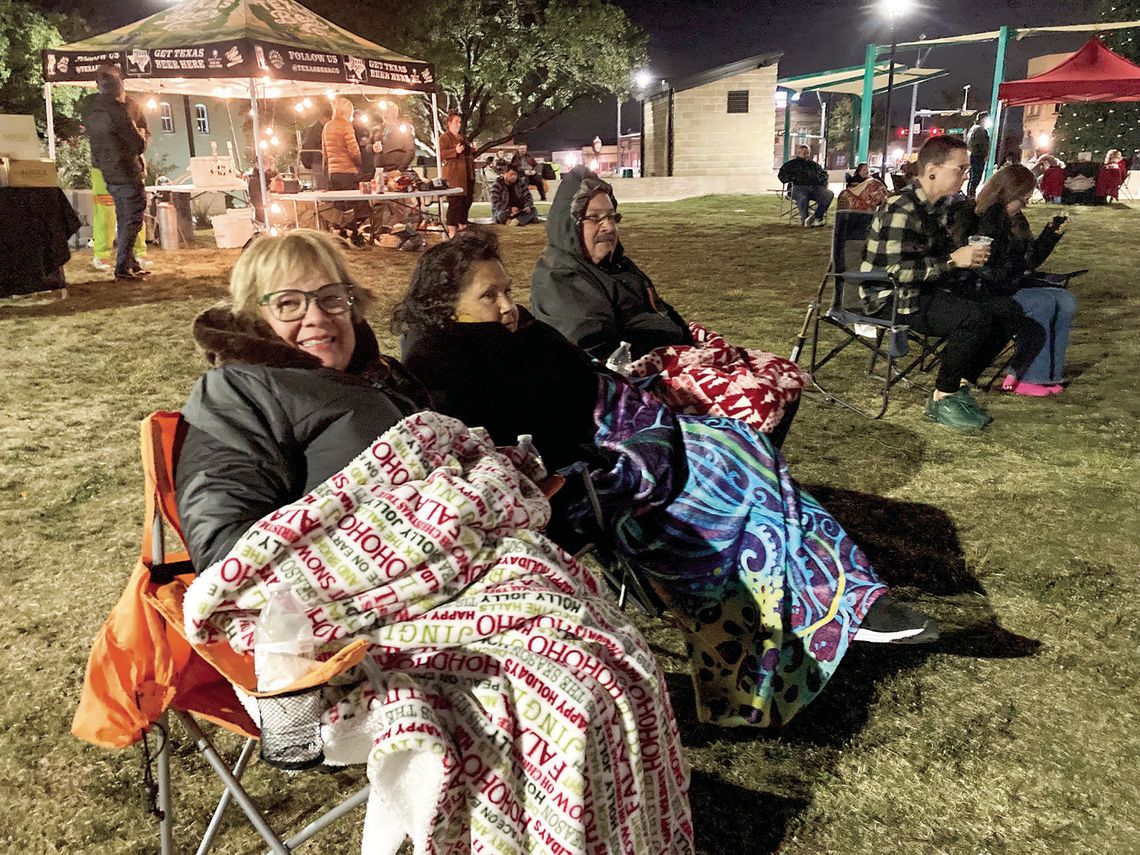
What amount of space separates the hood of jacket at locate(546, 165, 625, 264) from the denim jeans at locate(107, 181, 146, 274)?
762 centimetres

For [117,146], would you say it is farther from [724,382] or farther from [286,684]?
[286,684]

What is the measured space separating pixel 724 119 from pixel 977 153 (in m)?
17.2

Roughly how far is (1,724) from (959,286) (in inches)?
205

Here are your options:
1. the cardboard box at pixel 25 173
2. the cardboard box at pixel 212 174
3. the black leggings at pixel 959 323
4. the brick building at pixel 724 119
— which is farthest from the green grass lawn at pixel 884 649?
the brick building at pixel 724 119

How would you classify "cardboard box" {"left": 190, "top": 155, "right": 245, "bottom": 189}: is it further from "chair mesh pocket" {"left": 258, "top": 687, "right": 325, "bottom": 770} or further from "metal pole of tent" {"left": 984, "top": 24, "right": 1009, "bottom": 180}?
"metal pole of tent" {"left": 984, "top": 24, "right": 1009, "bottom": 180}

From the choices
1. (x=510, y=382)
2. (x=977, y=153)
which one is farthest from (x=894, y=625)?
(x=977, y=153)

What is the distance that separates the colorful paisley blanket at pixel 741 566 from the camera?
2.37 meters

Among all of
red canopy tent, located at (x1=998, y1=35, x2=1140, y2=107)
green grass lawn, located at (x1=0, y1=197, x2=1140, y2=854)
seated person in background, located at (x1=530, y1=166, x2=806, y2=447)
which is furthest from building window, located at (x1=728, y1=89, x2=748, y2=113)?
seated person in background, located at (x1=530, y1=166, x2=806, y2=447)

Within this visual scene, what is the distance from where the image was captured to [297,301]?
6.80ft

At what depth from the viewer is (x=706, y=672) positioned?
7.91ft

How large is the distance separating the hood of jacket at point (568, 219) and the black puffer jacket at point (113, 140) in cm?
771

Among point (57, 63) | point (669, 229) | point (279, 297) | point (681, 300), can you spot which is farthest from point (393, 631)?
point (669, 229)

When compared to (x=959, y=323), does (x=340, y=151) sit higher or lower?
higher

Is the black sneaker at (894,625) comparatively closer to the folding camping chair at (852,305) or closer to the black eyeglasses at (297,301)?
the black eyeglasses at (297,301)
